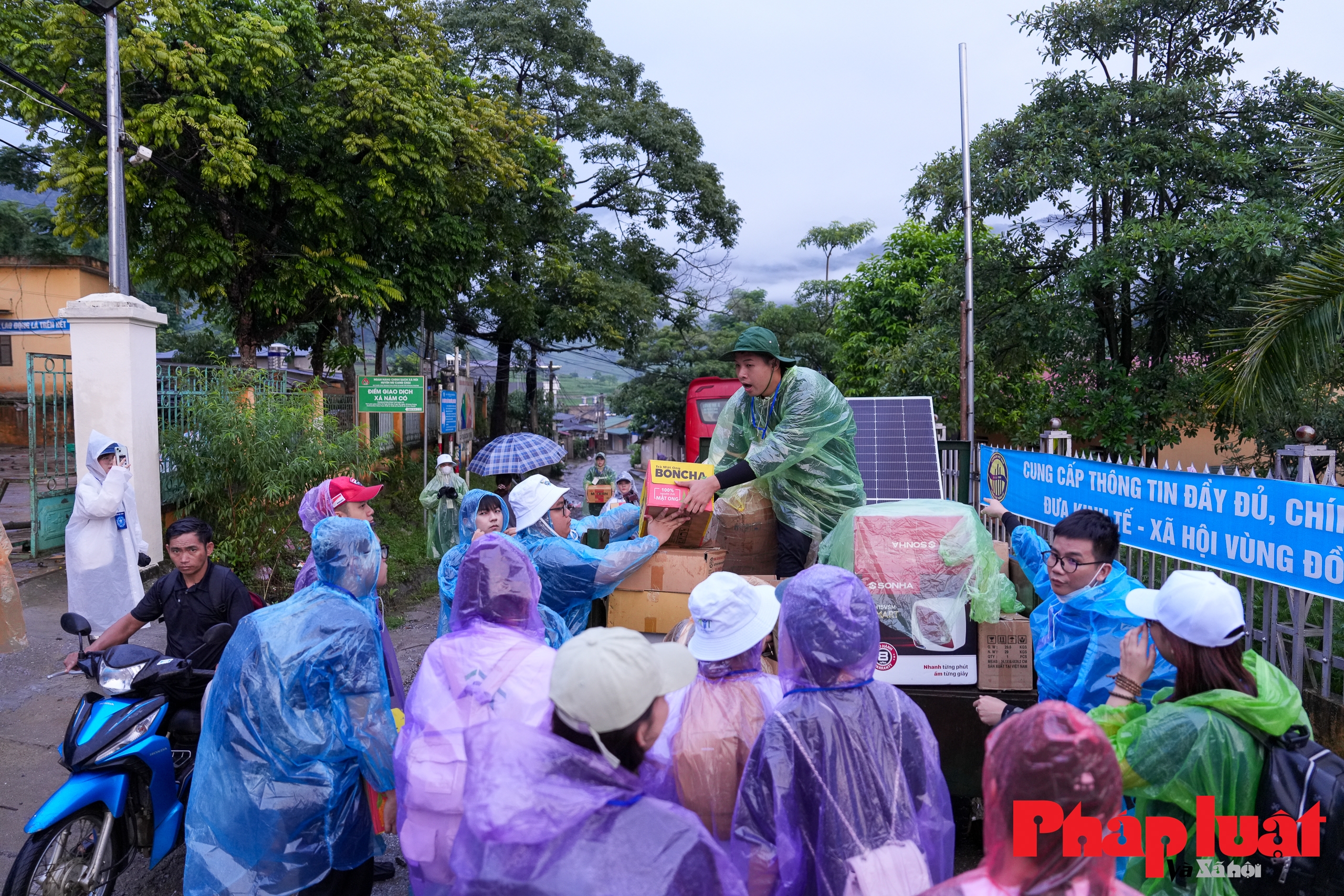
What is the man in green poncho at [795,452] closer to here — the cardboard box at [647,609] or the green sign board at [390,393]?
the cardboard box at [647,609]

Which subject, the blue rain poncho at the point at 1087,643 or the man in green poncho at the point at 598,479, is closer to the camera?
the blue rain poncho at the point at 1087,643

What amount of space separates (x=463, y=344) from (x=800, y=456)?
19690 mm

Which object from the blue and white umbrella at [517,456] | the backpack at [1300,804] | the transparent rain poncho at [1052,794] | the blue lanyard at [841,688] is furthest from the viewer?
the blue and white umbrella at [517,456]

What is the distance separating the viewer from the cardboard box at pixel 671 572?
4066 mm

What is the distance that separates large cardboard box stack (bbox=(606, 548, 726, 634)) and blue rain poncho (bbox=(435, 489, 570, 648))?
21.0 inches

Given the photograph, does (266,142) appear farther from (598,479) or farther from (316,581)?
(316,581)

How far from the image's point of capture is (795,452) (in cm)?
414

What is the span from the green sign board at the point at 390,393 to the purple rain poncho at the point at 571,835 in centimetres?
1085

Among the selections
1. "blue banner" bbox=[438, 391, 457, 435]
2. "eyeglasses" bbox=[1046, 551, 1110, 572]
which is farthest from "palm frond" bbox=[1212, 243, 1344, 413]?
"blue banner" bbox=[438, 391, 457, 435]

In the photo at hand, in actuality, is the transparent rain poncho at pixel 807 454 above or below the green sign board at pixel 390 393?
below

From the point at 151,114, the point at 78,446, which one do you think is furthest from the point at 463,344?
the point at 78,446

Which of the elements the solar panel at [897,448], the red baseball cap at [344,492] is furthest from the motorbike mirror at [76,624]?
the solar panel at [897,448]

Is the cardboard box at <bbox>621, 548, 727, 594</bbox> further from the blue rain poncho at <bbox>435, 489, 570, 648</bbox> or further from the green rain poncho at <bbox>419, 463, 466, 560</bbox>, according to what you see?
the green rain poncho at <bbox>419, 463, 466, 560</bbox>

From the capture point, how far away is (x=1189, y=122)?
836cm
